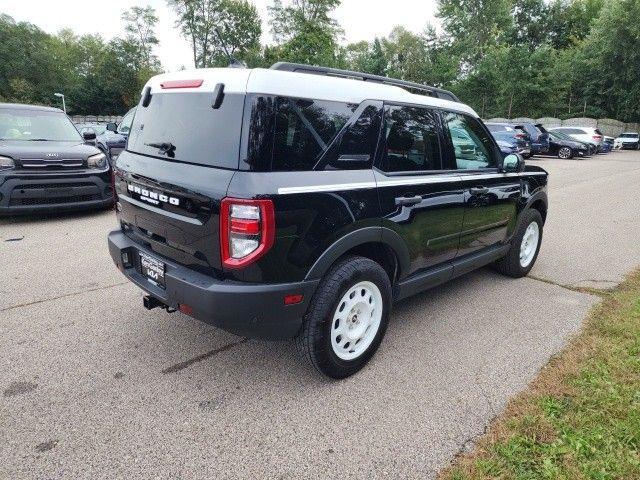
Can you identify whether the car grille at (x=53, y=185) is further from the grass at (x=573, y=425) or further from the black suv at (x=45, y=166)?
the grass at (x=573, y=425)

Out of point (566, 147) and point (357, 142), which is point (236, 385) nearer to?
point (357, 142)

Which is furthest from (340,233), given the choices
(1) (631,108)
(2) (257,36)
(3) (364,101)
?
(2) (257,36)

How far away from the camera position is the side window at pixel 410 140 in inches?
→ 116

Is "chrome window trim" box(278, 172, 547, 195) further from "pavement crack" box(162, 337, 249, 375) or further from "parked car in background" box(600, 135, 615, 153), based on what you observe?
"parked car in background" box(600, 135, 615, 153)

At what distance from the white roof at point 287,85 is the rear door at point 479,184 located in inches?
27.6

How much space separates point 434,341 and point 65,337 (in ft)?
9.36

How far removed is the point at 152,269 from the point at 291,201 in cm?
113

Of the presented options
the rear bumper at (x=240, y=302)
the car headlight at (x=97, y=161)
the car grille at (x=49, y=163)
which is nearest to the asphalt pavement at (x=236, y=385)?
the rear bumper at (x=240, y=302)

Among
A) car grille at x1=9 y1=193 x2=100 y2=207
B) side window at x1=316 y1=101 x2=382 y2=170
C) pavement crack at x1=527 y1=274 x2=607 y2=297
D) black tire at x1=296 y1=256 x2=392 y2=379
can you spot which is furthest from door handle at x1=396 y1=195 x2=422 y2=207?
car grille at x1=9 y1=193 x2=100 y2=207

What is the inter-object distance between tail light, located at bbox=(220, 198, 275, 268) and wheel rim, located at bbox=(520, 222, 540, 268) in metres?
3.48

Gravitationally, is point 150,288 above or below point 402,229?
below

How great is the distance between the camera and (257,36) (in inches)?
2148

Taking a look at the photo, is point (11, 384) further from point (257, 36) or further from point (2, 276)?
point (257, 36)

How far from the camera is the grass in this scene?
2.11m
